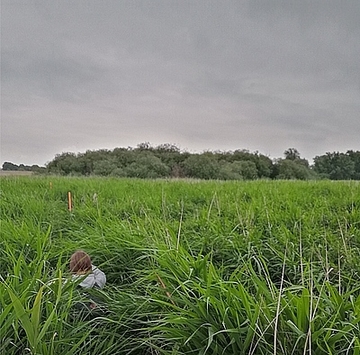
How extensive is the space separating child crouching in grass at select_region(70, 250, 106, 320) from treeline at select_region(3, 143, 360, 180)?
2081 centimetres

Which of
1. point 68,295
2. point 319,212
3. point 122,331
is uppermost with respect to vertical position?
point 319,212

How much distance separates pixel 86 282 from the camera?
7.41 ft

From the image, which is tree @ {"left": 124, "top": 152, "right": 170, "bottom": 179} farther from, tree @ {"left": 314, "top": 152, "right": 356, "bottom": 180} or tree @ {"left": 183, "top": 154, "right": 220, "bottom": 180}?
tree @ {"left": 314, "top": 152, "right": 356, "bottom": 180}

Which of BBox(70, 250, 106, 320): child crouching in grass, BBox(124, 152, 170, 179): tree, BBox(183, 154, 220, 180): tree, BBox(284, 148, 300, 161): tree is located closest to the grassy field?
BBox(70, 250, 106, 320): child crouching in grass

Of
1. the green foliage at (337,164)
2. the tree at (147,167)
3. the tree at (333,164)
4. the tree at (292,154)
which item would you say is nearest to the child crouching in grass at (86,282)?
the tree at (147,167)

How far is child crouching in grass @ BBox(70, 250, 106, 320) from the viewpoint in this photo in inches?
80.1

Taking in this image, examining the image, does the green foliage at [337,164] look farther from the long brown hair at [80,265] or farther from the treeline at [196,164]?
the long brown hair at [80,265]

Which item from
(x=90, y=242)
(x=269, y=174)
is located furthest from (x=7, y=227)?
(x=269, y=174)

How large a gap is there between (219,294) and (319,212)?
2.72 meters

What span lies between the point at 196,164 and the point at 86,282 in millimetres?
24670

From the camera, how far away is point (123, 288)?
8.08ft

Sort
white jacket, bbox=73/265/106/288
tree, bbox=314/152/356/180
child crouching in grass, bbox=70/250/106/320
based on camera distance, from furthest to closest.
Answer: tree, bbox=314/152/356/180
white jacket, bbox=73/265/106/288
child crouching in grass, bbox=70/250/106/320

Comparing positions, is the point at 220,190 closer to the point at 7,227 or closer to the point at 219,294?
the point at 7,227

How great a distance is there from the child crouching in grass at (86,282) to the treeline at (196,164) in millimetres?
20809
